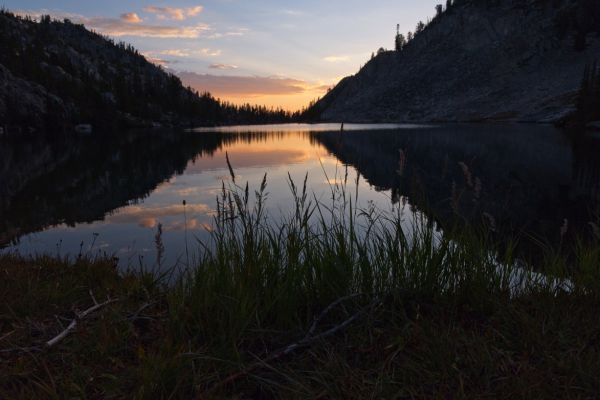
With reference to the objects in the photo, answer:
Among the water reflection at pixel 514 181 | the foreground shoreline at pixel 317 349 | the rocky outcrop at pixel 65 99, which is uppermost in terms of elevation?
the rocky outcrop at pixel 65 99

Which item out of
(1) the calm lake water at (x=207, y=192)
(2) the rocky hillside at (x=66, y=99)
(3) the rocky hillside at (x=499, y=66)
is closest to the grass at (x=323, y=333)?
(1) the calm lake water at (x=207, y=192)

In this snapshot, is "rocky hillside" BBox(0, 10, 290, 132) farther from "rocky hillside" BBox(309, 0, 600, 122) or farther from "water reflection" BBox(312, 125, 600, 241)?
"water reflection" BBox(312, 125, 600, 241)

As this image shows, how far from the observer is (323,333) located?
3447mm

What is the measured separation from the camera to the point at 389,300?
4211 mm

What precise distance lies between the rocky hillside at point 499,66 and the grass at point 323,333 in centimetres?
11854

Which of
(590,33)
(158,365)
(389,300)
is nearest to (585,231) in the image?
(389,300)

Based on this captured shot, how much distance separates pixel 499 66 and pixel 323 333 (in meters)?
185

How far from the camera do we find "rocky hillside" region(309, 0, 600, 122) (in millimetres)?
132000

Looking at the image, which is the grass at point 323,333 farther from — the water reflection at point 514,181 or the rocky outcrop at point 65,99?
the rocky outcrop at point 65,99

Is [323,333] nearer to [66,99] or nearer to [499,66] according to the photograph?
[66,99]

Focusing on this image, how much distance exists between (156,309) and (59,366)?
4.33 ft

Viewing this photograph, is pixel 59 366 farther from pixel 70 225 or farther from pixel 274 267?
pixel 70 225

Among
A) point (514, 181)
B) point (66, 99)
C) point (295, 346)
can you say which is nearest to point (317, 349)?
point (295, 346)

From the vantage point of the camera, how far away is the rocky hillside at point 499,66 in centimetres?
13200
